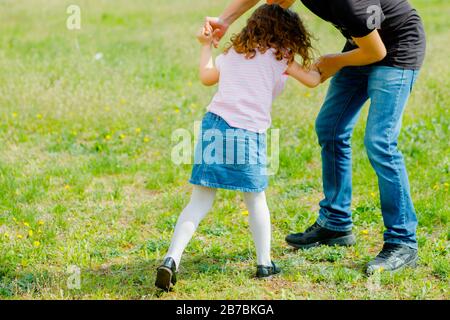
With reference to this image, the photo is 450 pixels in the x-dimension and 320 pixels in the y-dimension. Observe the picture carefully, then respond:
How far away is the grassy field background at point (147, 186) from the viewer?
4062 mm

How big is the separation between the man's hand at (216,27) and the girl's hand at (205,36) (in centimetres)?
1

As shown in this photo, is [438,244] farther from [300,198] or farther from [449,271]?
[300,198]

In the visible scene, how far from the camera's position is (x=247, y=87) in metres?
3.76

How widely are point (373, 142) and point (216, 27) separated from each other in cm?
107

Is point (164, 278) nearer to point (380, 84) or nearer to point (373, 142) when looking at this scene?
point (373, 142)

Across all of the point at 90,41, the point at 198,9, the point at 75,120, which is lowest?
the point at 75,120

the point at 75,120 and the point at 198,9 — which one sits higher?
the point at 198,9

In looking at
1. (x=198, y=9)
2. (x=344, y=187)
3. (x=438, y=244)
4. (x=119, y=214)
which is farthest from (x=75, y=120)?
(x=198, y=9)

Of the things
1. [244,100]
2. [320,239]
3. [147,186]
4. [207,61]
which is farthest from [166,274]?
[147,186]

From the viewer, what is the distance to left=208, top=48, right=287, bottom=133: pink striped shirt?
3762 mm

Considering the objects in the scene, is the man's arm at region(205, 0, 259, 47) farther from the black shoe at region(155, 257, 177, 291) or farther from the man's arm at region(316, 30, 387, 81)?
the black shoe at region(155, 257, 177, 291)

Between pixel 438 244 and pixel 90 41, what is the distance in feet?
24.4

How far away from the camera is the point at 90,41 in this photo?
35.2 ft

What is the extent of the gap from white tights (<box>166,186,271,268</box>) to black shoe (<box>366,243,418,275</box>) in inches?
24.9
